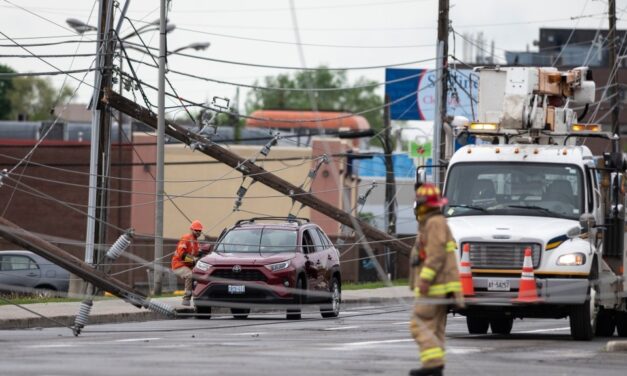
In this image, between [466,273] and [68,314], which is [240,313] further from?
[466,273]

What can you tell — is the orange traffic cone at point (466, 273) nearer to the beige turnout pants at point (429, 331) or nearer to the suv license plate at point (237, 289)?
the beige turnout pants at point (429, 331)

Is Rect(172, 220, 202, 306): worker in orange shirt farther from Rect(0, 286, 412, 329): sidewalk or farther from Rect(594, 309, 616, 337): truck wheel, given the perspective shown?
Rect(594, 309, 616, 337): truck wheel

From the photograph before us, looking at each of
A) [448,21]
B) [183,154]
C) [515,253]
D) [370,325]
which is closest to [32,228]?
[183,154]

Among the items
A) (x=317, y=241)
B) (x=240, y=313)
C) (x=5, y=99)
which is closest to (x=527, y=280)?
(x=317, y=241)

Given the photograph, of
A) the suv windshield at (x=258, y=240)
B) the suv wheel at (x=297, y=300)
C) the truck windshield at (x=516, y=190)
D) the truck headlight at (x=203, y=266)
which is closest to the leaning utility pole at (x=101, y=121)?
the suv windshield at (x=258, y=240)

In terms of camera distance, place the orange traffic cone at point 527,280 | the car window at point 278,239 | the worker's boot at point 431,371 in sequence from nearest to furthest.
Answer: the worker's boot at point 431,371
the orange traffic cone at point 527,280
the car window at point 278,239

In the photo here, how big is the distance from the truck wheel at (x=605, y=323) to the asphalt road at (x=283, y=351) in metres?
0.63

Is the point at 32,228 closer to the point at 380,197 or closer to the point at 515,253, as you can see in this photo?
the point at 380,197

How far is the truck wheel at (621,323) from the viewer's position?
22203 millimetres

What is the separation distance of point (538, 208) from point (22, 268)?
21345mm

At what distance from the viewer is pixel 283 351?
16.5 meters

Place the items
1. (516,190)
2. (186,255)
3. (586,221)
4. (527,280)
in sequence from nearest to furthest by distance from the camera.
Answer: (527,280)
(586,221)
(516,190)
(186,255)

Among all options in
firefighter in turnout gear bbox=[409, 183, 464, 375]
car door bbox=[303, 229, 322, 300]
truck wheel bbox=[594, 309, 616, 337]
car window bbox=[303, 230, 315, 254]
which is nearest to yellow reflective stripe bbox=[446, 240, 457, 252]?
firefighter in turnout gear bbox=[409, 183, 464, 375]

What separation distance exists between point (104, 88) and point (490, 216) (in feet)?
43.3
